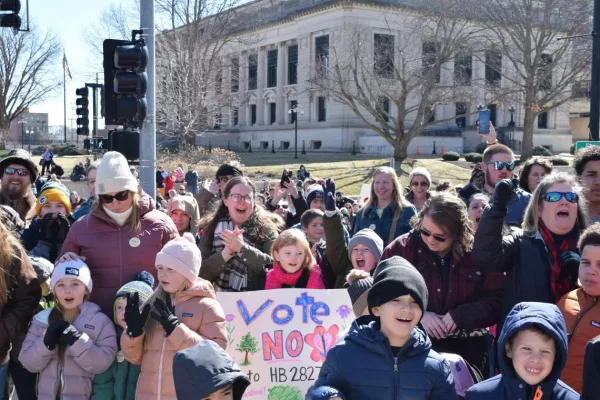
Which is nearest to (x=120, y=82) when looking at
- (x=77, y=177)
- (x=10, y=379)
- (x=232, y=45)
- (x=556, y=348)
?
(x=10, y=379)


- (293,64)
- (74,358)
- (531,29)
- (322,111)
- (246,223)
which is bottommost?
(74,358)

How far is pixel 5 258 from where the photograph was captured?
15.3ft

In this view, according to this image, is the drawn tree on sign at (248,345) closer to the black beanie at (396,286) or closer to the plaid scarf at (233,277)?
the plaid scarf at (233,277)

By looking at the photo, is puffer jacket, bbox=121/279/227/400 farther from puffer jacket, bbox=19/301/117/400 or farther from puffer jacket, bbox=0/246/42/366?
puffer jacket, bbox=0/246/42/366

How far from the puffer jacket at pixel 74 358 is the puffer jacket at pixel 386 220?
120 inches

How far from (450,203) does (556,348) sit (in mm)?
1443

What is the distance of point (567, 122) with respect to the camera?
66375 mm

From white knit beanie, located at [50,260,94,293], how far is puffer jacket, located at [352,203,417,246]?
121 inches

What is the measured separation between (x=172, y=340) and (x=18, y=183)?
316 cm

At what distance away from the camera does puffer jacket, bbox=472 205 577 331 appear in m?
4.38

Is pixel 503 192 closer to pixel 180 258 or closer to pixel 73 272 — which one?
pixel 180 258

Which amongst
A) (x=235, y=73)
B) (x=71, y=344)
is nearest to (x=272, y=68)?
(x=235, y=73)

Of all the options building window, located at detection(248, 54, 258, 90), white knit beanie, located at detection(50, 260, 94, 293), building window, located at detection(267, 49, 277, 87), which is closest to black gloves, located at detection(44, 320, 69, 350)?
white knit beanie, located at detection(50, 260, 94, 293)

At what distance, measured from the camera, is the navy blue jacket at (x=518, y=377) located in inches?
132
